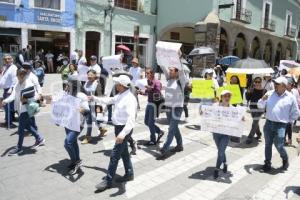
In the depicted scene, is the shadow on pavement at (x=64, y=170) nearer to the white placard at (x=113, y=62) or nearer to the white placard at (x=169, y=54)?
the white placard at (x=169, y=54)

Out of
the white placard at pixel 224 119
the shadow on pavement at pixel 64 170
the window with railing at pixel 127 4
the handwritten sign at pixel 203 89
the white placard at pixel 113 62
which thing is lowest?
the shadow on pavement at pixel 64 170

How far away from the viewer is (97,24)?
23922mm

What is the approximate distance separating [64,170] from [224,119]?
9.71 feet

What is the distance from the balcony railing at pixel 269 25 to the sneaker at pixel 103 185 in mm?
33059

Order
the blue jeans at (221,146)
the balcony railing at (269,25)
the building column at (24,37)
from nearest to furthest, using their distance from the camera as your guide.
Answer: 1. the blue jeans at (221,146)
2. the building column at (24,37)
3. the balcony railing at (269,25)

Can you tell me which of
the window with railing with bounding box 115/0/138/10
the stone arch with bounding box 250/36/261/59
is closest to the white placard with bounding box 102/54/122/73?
the window with railing with bounding box 115/0/138/10

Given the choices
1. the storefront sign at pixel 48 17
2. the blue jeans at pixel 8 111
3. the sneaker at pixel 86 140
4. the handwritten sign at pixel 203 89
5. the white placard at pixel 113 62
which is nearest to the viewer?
the sneaker at pixel 86 140

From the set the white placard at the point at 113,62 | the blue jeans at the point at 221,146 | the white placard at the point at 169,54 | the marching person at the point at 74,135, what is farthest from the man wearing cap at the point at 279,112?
the white placard at the point at 113,62

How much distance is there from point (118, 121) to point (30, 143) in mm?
3086

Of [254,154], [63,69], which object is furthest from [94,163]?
[63,69]

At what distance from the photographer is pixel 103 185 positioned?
5.54 m

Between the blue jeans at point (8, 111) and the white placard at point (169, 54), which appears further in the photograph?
the blue jeans at point (8, 111)

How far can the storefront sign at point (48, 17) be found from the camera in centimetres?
2070

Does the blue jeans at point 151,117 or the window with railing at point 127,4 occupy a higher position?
the window with railing at point 127,4
